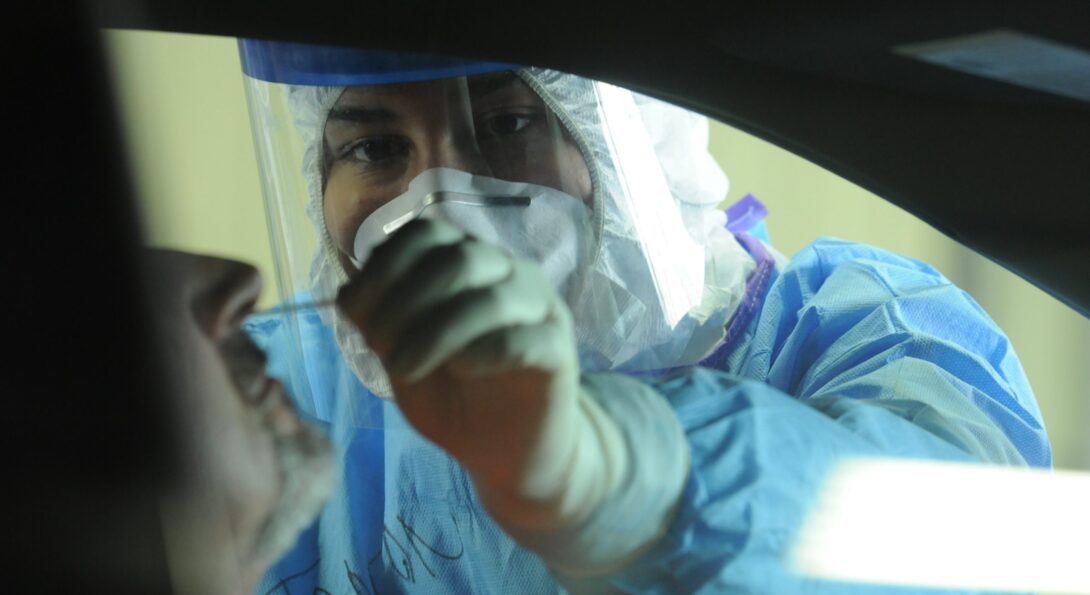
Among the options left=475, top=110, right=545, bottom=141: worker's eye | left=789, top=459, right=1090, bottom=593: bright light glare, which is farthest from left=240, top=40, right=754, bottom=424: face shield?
left=789, top=459, right=1090, bottom=593: bright light glare

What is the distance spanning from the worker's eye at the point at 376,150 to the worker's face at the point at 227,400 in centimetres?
14

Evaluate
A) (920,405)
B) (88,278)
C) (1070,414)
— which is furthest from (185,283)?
(1070,414)

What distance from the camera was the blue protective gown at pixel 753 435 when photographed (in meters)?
0.47

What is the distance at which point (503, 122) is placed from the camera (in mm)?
580

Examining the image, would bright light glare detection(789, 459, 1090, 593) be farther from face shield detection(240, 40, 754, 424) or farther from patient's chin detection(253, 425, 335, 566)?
patient's chin detection(253, 425, 335, 566)

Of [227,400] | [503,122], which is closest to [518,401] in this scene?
[227,400]

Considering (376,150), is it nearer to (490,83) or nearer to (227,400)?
(490,83)

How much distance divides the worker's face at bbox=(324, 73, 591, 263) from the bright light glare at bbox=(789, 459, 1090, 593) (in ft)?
0.88

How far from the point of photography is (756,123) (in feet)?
1.69

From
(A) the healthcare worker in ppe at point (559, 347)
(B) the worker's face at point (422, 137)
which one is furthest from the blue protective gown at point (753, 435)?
(B) the worker's face at point (422, 137)

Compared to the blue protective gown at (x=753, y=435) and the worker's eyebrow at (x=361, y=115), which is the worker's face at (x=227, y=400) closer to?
the blue protective gown at (x=753, y=435)

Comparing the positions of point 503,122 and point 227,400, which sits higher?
point 503,122

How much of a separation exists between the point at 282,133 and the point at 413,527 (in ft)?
0.88

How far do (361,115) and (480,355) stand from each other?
28cm
